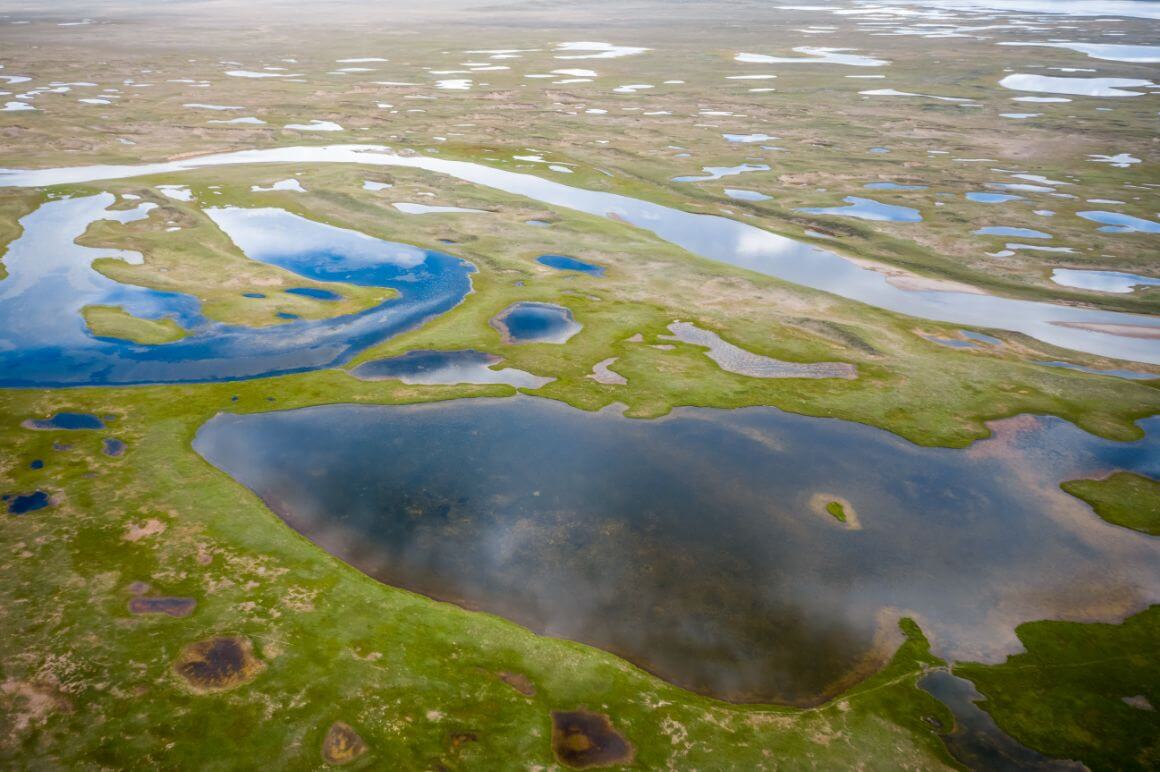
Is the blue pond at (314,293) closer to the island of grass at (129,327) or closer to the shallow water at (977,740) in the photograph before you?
the island of grass at (129,327)

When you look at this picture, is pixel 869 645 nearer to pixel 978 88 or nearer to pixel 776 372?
pixel 776 372

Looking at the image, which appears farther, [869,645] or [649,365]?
[649,365]

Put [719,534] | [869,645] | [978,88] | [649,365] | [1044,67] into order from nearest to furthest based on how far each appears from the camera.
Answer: [869,645] < [719,534] < [649,365] < [978,88] < [1044,67]

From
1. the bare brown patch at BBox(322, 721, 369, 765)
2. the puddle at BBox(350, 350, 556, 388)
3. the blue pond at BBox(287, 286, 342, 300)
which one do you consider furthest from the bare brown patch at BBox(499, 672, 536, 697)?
the blue pond at BBox(287, 286, 342, 300)

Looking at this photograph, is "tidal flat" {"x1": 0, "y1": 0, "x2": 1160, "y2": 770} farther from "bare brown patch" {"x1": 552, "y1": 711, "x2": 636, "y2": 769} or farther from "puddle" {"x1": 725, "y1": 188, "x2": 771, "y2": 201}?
"puddle" {"x1": 725, "y1": 188, "x2": 771, "y2": 201}

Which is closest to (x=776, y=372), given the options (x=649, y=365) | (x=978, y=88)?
(x=649, y=365)

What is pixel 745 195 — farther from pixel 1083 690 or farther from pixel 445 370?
pixel 1083 690

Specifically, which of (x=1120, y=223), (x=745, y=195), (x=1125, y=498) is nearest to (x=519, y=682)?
(x=1125, y=498)
